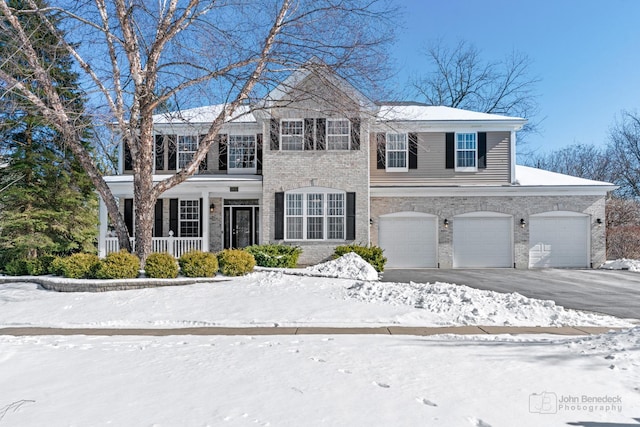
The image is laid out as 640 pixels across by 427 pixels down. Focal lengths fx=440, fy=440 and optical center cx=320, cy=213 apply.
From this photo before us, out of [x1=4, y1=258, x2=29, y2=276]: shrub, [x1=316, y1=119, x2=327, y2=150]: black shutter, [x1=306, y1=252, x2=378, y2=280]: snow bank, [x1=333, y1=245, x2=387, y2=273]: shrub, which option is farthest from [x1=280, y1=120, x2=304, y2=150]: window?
[x1=4, y1=258, x2=29, y2=276]: shrub

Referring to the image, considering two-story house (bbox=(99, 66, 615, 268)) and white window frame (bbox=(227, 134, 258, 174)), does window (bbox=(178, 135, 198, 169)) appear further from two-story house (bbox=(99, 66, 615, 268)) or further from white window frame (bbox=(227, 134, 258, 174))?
white window frame (bbox=(227, 134, 258, 174))

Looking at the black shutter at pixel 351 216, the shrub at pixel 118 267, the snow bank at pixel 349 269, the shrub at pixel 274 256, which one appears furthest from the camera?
the black shutter at pixel 351 216

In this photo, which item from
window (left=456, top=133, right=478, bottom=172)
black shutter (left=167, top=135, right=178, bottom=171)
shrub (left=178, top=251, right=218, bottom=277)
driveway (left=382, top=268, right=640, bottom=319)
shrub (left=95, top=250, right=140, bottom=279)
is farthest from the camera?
black shutter (left=167, top=135, right=178, bottom=171)

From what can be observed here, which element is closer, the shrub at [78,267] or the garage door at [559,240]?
the shrub at [78,267]

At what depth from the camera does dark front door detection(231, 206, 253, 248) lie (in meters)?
18.9

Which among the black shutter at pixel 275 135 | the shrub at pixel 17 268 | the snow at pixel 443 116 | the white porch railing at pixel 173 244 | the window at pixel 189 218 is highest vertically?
the snow at pixel 443 116

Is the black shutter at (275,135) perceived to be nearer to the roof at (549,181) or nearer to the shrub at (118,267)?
the shrub at (118,267)

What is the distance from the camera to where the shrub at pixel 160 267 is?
11289 millimetres

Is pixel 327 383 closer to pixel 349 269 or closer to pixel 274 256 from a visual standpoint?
pixel 349 269

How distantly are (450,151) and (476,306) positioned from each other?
430 inches

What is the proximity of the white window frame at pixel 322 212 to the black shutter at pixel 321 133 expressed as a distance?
5.27ft

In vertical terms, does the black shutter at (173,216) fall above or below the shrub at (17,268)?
above

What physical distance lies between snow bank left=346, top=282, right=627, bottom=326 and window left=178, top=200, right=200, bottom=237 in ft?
34.7

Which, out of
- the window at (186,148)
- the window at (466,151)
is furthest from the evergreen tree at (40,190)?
the window at (466,151)
